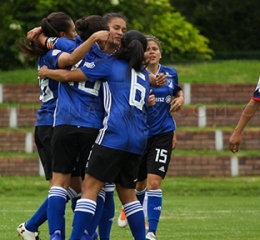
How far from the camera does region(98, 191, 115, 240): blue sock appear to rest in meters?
7.00

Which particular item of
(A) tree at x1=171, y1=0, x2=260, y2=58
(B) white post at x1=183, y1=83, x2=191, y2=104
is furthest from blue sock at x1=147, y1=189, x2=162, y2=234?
(A) tree at x1=171, y1=0, x2=260, y2=58

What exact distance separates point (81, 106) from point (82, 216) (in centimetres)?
89

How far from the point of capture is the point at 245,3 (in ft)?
101

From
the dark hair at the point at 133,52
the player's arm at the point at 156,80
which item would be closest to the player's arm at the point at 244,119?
the player's arm at the point at 156,80

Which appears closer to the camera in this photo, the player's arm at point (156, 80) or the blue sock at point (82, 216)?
the blue sock at point (82, 216)

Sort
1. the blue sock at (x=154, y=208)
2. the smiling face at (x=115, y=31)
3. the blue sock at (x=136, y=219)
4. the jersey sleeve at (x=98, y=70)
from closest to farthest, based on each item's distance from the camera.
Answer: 1. the jersey sleeve at (x=98, y=70)
2. the blue sock at (x=136, y=219)
3. the smiling face at (x=115, y=31)
4. the blue sock at (x=154, y=208)

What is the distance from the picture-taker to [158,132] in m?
8.46

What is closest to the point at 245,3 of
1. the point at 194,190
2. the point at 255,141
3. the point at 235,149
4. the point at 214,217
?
the point at 255,141

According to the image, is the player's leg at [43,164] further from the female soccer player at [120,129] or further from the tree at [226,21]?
the tree at [226,21]

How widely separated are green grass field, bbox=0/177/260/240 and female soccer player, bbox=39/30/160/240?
159cm

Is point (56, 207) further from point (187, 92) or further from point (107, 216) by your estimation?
point (187, 92)

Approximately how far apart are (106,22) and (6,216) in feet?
13.3

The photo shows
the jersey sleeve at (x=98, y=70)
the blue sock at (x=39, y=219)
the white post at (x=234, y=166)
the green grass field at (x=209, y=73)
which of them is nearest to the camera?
the jersey sleeve at (x=98, y=70)

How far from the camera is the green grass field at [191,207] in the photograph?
8.45 m
